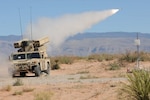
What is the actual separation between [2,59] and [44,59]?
3.68 metres

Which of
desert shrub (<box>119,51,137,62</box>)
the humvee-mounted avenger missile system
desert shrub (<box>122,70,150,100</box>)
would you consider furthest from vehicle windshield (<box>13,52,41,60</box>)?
desert shrub (<box>122,70,150,100</box>)

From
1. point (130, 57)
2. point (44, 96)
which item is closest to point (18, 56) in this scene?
point (130, 57)

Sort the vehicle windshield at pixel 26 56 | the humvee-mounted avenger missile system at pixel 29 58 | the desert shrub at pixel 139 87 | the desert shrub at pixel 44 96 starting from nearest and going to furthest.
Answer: the desert shrub at pixel 139 87, the desert shrub at pixel 44 96, the humvee-mounted avenger missile system at pixel 29 58, the vehicle windshield at pixel 26 56

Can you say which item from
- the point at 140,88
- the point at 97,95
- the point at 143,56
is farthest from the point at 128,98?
the point at 143,56

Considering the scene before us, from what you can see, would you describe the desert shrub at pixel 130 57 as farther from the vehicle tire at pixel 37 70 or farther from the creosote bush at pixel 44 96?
the creosote bush at pixel 44 96

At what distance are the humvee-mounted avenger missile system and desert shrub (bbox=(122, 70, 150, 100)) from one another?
62.0 ft

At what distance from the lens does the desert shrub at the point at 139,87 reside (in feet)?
55.4

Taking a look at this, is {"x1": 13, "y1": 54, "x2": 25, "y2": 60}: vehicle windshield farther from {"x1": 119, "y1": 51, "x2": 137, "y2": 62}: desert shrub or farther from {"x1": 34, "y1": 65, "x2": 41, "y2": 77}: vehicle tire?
{"x1": 119, "y1": 51, "x2": 137, "y2": 62}: desert shrub

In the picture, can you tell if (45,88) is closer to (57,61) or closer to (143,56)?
(143,56)

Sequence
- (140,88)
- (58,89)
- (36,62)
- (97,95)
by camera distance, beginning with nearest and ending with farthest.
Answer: (140,88)
(97,95)
(58,89)
(36,62)

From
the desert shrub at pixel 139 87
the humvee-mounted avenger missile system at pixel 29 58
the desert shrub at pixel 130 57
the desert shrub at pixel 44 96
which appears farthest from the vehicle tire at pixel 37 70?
the desert shrub at pixel 139 87

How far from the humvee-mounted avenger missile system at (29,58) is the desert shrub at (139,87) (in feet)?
62.0

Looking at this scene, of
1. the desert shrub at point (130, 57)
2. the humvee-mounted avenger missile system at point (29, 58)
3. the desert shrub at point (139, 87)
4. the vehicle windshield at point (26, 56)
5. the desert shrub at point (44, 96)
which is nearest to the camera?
the desert shrub at point (139, 87)

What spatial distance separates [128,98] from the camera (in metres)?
17.1
